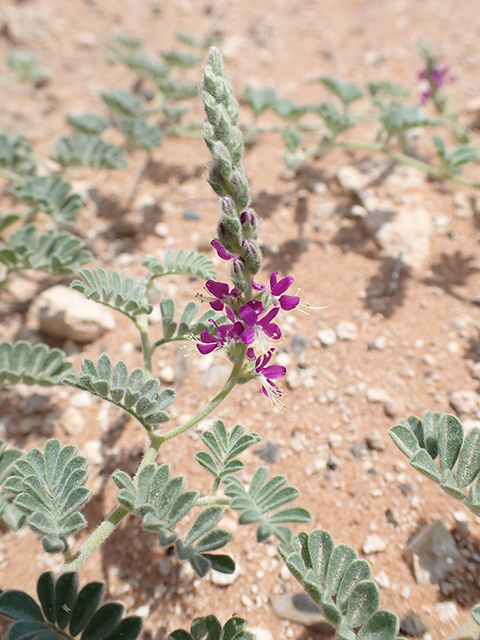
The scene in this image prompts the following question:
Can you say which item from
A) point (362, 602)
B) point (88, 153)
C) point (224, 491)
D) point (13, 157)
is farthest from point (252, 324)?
point (13, 157)

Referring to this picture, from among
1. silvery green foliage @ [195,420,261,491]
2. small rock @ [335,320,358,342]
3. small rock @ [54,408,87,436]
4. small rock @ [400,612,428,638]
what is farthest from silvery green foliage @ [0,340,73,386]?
small rock @ [400,612,428,638]

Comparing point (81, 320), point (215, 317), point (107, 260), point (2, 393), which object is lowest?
point (2, 393)

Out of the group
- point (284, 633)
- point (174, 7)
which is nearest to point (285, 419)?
point (284, 633)

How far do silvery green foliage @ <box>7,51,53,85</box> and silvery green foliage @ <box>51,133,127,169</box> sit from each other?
2044 mm

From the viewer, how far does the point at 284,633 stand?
1.93 m

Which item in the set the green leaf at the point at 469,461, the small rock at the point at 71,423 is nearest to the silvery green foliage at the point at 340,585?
the green leaf at the point at 469,461

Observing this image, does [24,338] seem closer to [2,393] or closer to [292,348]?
[2,393]

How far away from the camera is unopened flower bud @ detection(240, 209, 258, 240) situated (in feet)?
5.04

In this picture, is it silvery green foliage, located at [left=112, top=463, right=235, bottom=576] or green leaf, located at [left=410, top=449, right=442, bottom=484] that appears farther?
green leaf, located at [left=410, top=449, right=442, bottom=484]

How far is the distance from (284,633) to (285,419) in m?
0.99

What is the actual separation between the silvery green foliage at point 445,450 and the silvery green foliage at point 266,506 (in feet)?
1.54

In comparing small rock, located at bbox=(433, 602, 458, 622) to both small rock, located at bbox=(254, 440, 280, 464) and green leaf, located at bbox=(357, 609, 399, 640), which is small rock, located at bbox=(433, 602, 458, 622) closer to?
green leaf, located at bbox=(357, 609, 399, 640)

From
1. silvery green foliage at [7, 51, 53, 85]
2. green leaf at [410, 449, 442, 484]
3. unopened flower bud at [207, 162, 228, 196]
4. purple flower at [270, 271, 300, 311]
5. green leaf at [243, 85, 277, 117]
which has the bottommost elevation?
green leaf at [410, 449, 442, 484]

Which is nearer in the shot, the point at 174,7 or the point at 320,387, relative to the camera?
the point at 320,387
